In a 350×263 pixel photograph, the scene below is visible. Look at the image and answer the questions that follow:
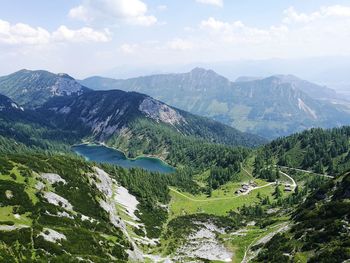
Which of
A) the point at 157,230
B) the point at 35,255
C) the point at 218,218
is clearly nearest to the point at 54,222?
the point at 35,255

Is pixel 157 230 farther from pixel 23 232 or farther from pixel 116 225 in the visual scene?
pixel 23 232

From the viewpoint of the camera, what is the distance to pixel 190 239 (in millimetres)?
125688

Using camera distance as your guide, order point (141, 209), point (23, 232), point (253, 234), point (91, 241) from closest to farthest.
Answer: point (23, 232) → point (91, 241) → point (253, 234) → point (141, 209)

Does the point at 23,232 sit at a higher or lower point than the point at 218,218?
higher

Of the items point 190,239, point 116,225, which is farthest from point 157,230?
point 116,225

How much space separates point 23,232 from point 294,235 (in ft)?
200

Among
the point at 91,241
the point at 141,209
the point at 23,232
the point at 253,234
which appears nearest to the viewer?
the point at 23,232

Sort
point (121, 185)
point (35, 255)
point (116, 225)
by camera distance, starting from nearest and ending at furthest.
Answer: point (35, 255)
point (116, 225)
point (121, 185)

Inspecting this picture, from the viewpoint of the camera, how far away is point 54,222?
90.1 m

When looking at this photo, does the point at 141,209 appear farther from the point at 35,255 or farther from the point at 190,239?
the point at 35,255

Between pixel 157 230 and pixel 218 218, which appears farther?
pixel 218 218

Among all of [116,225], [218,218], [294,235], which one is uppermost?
[294,235]

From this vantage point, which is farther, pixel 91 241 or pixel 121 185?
pixel 121 185

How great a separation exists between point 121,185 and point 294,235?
101695 mm
